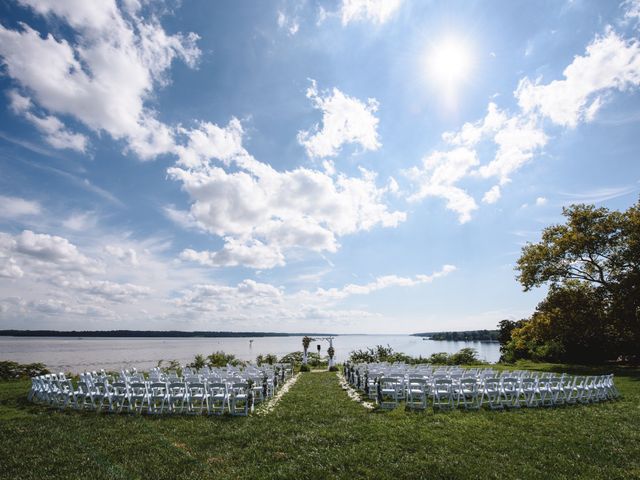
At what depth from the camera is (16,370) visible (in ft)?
61.5

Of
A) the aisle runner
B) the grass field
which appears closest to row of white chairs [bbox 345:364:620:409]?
the aisle runner

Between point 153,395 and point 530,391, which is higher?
point 530,391

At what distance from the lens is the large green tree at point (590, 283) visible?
21.9 metres

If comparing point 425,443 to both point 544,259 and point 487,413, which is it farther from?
point 544,259

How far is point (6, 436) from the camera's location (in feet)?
23.9

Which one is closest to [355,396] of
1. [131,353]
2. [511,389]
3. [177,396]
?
[511,389]

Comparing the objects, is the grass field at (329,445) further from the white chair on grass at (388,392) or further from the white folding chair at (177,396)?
the white chair on grass at (388,392)

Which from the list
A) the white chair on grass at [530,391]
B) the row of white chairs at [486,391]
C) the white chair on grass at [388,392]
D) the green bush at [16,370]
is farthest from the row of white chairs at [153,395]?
the green bush at [16,370]

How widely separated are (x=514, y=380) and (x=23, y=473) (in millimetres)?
11208

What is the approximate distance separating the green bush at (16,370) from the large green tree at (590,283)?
28.8m

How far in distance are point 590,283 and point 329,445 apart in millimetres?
25135

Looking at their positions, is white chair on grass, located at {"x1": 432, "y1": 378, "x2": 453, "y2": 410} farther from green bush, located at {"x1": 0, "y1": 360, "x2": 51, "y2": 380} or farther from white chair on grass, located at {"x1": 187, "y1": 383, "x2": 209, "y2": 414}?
green bush, located at {"x1": 0, "y1": 360, "x2": 51, "y2": 380}

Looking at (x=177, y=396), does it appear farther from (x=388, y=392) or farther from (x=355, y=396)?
(x=388, y=392)

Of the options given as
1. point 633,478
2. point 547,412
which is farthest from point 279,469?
point 547,412
